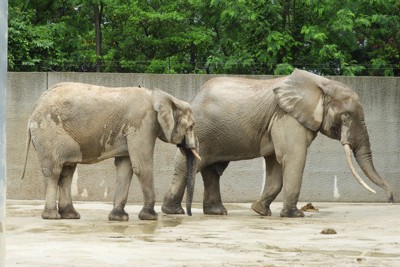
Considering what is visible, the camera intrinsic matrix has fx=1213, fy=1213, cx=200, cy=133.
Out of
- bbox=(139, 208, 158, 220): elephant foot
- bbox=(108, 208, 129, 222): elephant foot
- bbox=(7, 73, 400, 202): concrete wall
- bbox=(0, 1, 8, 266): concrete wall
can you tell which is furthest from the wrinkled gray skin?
bbox=(0, 1, 8, 266): concrete wall

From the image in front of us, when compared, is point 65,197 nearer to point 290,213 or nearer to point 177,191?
point 177,191

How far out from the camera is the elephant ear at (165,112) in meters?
15.5

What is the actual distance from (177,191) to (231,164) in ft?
11.7

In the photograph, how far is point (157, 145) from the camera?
808 inches

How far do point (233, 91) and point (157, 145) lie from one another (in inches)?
144

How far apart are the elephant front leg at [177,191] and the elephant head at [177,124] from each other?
101 cm

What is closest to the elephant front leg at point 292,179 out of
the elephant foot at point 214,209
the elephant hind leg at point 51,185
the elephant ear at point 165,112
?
the elephant foot at point 214,209

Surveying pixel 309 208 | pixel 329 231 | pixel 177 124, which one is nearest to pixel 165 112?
pixel 177 124

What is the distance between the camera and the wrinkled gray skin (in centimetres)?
1672

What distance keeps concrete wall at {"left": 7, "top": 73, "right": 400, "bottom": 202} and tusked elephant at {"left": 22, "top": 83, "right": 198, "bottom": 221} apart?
4.64m

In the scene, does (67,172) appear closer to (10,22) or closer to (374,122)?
(374,122)

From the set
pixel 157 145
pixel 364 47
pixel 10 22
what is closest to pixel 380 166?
pixel 157 145

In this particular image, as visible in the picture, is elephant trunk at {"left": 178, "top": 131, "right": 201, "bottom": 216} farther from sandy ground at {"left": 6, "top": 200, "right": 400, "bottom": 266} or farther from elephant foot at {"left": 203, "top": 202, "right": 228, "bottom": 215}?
elephant foot at {"left": 203, "top": 202, "right": 228, "bottom": 215}

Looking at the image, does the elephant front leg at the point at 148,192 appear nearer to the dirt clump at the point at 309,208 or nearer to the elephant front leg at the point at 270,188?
the elephant front leg at the point at 270,188
